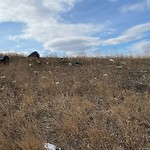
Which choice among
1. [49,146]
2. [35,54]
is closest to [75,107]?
[49,146]

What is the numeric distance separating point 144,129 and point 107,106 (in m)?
1.49

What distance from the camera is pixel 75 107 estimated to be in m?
8.29

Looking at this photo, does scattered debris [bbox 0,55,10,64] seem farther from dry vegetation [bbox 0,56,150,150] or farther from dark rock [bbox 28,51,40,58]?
dark rock [bbox 28,51,40,58]

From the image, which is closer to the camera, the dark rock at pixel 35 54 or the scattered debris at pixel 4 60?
the scattered debris at pixel 4 60

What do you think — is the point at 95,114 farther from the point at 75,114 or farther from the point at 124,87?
the point at 124,87

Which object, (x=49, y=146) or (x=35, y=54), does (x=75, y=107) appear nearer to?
(x=49, y=146)

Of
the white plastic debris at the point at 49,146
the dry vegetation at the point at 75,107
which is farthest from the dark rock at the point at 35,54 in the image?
the white plastic debris at the point at 49,146

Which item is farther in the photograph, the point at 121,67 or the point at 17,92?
the point at 121,67

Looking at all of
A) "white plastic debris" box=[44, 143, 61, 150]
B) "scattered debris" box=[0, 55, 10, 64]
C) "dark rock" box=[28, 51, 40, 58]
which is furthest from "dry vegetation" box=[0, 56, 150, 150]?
"dark rock" box=[28, 51, 40, 58]

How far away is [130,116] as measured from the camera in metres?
7.71

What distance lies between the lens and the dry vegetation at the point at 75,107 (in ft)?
22.8

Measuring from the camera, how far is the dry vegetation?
6.96 meters

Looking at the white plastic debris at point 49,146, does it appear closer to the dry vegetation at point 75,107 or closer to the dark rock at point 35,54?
the dry vegetation at point 75,107

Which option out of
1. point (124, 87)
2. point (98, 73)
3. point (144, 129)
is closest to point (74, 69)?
point (98, 73)
